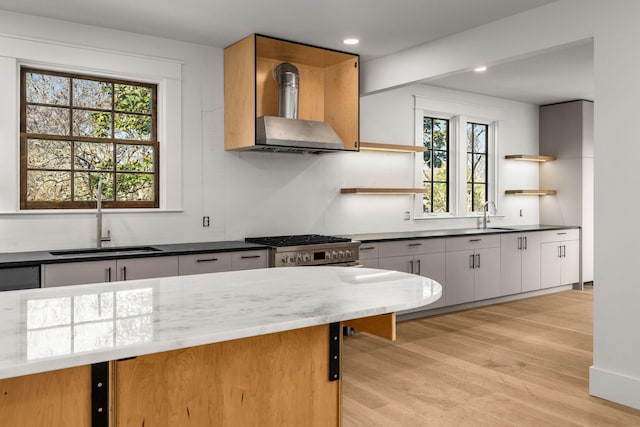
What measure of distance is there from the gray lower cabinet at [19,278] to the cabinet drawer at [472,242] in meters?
4.02

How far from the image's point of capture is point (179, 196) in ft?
15.0

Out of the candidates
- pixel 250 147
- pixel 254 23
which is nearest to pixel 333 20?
pixel 254 23

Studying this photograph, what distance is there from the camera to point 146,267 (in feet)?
12.6

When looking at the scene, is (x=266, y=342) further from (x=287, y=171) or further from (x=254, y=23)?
(x=287, y=171)

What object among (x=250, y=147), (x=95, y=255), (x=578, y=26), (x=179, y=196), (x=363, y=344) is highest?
(x=578, y=26)

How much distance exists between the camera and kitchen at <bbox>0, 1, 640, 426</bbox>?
333 cm

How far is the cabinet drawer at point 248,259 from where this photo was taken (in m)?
4.26

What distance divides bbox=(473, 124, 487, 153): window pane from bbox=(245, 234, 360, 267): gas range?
3073 millimetres

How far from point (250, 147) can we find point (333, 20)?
1.25 meters

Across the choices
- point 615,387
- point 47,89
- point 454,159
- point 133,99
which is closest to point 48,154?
point 47,89

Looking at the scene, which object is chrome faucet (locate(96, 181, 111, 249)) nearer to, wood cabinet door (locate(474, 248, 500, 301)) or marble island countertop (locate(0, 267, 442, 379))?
marble island countertop (locate(0, 267, 442, 379))

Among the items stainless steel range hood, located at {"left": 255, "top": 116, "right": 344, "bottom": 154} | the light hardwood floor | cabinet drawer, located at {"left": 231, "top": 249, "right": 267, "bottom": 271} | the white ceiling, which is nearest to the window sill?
cabinet drawer, located at {"left": 231, "top": 249, "right": 267, "bottom": 271}

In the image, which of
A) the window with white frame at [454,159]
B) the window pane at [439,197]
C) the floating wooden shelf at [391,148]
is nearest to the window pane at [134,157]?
the floating wooden shelf at [391,148]

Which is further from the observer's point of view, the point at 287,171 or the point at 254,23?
the point at 287,171
